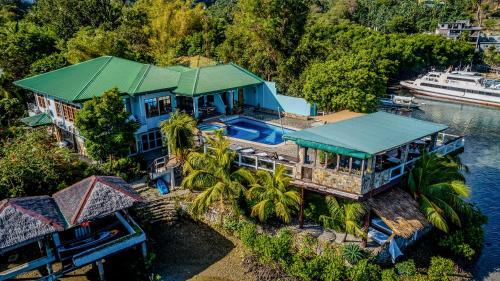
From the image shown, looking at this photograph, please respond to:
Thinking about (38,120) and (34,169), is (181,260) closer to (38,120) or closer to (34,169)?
(34,169)

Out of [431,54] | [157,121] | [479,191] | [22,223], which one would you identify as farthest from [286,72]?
[431,54]

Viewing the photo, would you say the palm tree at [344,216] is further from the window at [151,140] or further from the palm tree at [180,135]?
the window at [151,140]

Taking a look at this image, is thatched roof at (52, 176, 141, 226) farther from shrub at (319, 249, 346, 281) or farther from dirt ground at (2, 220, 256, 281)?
shrub at (319, 249, 346, 281)

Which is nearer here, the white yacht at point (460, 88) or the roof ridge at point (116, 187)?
the roof ridge at point (116, 187)

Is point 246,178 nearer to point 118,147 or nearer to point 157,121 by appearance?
point 118,147

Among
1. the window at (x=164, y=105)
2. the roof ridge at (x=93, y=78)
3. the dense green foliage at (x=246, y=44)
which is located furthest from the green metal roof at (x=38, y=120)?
the window at (x=164, y=105)

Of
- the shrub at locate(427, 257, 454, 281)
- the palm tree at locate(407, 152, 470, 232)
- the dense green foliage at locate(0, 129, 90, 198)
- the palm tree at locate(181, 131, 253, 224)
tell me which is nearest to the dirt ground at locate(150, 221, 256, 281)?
the palm tree at locate(181, 131, 253, 224)
